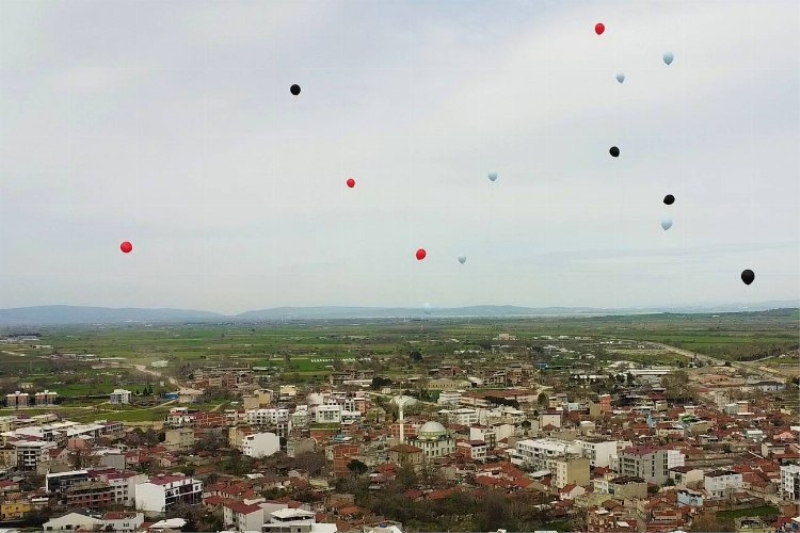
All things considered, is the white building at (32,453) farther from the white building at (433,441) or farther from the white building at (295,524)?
the white building at (295,524)

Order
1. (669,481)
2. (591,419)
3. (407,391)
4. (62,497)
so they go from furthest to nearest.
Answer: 1. (407,391)
2. (591,419)
3. (669,481)
4. (62,497)

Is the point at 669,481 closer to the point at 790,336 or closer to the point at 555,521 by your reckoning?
the point at 555,521

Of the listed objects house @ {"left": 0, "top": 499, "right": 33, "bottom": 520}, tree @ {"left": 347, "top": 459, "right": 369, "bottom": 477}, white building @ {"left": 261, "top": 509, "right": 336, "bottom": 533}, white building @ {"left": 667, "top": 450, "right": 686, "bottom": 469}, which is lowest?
house @ {"left": 0, "top": 499, "right": 33, "bottom": 520}

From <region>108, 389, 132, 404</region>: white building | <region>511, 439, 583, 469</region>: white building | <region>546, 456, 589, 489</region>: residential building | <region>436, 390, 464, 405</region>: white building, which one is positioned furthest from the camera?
<region>108, 389, 132, 404</region>: white building

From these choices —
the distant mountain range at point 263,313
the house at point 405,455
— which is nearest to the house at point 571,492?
the house at point 405,455

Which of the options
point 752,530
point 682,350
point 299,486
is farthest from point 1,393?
point 682,350

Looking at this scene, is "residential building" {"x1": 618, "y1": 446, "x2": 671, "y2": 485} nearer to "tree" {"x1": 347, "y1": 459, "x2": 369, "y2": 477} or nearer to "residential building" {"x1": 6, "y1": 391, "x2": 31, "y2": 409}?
"tree" {"x1": 347, "y1": 459, "x2": 369, "y2": 477}

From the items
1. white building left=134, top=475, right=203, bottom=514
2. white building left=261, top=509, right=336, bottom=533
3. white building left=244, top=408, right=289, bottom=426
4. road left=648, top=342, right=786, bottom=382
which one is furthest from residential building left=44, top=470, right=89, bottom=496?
road left=648, top=342, right=786, bottom=382
